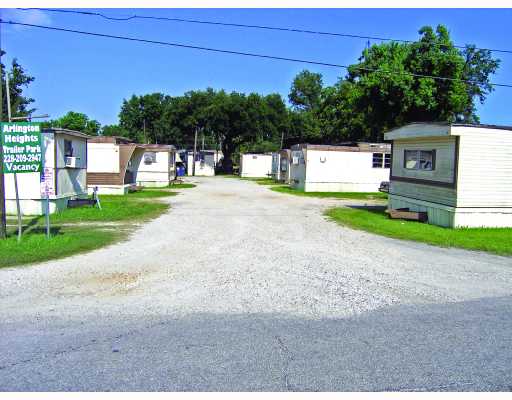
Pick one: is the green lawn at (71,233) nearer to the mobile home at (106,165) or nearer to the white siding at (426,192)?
the mobile home at (106,165)

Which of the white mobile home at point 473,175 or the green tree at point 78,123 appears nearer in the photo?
the white mobile home at point 473,175

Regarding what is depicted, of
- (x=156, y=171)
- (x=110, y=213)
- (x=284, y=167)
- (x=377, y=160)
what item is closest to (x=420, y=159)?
(x=110, y=213)

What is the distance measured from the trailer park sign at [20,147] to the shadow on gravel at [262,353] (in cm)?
622

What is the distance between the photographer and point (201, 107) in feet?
184

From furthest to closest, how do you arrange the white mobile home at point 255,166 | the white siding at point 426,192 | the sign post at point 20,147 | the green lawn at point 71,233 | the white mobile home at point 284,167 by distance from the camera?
the white mobile home at point 255,166
the white mobile home at point 284,167
the white siding at point 426,192
the sign post at point 20,147
the green lawn at point 71,233

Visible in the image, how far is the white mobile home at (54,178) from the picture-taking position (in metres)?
15.3

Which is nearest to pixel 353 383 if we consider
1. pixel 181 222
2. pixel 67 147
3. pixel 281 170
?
pixel 181 222

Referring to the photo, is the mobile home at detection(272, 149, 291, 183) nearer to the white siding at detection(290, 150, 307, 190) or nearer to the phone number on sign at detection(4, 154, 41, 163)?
the white siding at detection(290, 150, 307, 190)

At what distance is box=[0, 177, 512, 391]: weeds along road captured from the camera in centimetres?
403

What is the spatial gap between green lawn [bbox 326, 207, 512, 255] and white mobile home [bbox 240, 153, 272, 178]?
34.6 m

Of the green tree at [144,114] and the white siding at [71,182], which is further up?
the green tree at [144,114]

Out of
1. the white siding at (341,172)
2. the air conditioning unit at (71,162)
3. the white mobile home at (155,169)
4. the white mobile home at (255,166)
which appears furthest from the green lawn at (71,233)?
the white mobile home at (255,166)

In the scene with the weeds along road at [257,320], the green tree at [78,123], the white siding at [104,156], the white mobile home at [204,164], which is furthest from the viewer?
the green tree at [78,123]

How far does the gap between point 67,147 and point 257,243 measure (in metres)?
9.71
